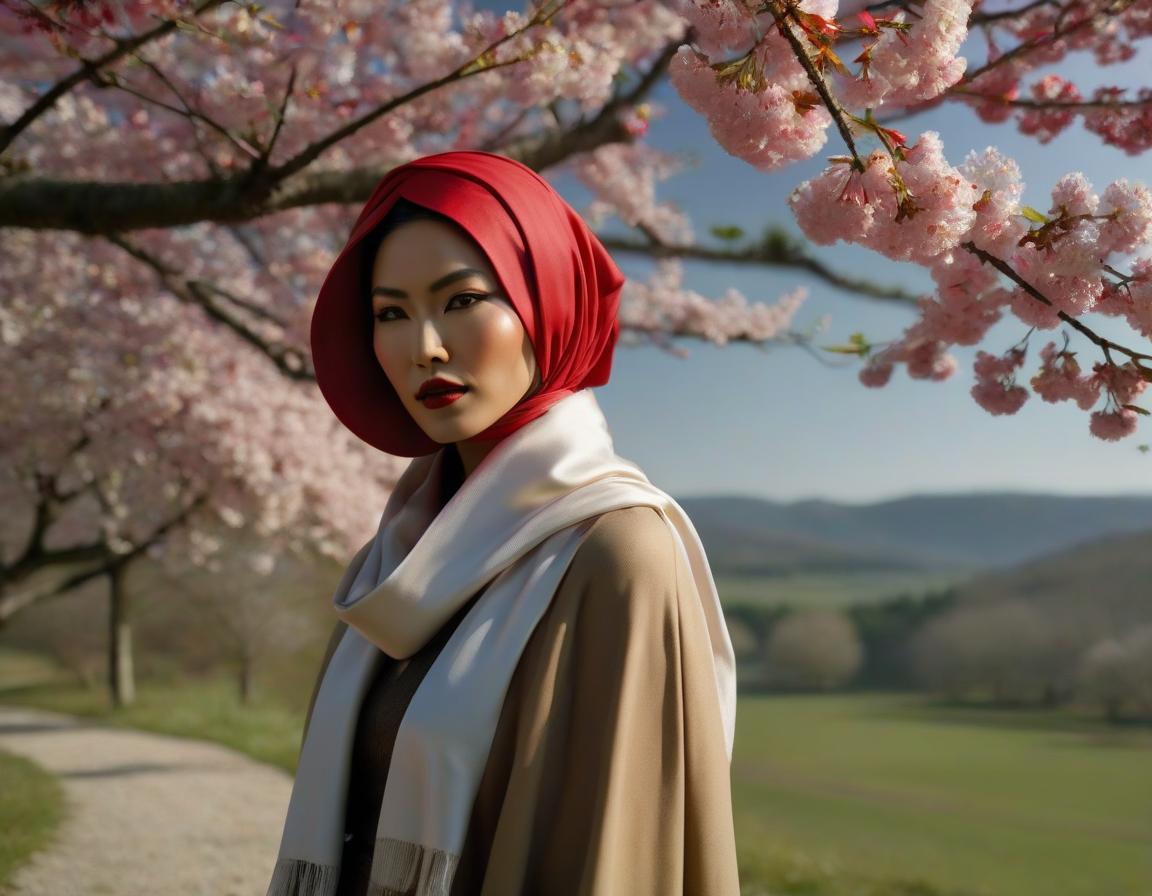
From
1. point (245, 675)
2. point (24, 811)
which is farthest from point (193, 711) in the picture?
point (24, 811)

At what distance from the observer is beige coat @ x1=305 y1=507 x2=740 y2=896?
1329 mm

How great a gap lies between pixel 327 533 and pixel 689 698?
6581 millimetres

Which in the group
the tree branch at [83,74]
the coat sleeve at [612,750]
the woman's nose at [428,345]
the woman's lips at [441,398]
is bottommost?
the coat sleeve at [612,750]

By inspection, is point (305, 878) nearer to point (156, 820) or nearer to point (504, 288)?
point (504, 288)

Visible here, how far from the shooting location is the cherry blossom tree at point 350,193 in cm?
164

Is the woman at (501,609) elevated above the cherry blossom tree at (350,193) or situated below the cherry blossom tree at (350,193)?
below

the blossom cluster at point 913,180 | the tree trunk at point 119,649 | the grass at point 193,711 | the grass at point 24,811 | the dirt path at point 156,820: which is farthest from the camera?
the tree trunk at point 119,649

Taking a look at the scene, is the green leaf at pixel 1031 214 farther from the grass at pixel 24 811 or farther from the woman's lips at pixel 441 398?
the grass at pixel 24 811

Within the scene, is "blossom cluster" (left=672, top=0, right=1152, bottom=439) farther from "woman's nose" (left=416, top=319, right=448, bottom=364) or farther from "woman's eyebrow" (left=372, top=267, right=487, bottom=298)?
"woman's nose" (left=416, top=319, right=448, bottom=364)

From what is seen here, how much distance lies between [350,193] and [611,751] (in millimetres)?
2306

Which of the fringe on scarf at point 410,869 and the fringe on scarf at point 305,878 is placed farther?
the fringe on scarf at point 305,878

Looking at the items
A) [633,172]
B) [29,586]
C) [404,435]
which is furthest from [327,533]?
[404,435]

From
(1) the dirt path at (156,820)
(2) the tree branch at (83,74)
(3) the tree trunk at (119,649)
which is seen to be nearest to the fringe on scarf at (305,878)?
(2) the tree branch at (83,74)

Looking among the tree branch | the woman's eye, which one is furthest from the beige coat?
the tree branch
